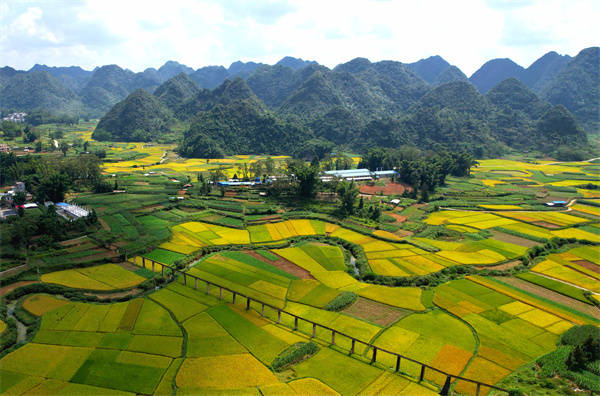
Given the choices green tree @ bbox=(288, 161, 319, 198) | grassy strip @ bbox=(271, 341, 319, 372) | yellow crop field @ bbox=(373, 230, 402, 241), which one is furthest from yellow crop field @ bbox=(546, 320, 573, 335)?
green tree @ bbox=(288, 161, 319, 198)

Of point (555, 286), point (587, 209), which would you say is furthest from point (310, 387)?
point (587, 209)

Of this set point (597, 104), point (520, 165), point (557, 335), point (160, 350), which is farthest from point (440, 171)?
point (597, 104)

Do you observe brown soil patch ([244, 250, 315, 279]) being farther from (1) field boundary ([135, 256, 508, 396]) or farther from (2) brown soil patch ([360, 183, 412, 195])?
(2) brown soil patch ([360, 183, 412, 195])

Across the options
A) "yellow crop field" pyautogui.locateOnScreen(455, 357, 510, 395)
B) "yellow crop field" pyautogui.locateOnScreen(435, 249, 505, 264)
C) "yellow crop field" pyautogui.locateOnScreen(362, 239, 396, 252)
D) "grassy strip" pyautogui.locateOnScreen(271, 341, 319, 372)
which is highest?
"yellow crop field" pyautogui.locateOnScreen(362, 239, 396, 252)

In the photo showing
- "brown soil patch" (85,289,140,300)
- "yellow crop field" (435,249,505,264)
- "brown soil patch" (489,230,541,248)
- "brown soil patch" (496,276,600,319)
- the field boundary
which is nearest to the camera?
the field boundary

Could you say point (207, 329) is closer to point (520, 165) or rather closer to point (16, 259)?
point (16, 259)

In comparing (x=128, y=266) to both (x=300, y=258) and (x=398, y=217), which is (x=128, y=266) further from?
(x=398, y=217)

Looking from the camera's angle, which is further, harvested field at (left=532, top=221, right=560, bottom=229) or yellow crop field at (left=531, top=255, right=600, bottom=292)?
harvested field at (left=532, top=221, right=560, bottom=229)
